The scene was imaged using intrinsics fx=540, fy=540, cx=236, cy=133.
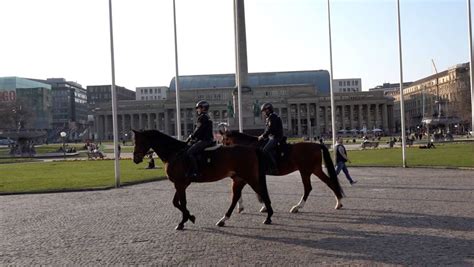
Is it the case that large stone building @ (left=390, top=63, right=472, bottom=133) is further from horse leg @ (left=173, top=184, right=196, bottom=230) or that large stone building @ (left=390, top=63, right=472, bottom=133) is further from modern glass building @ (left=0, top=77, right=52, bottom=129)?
modern glass building @ (left=0, top=77, right=52, bottom=129)

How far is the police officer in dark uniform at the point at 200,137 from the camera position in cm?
1456

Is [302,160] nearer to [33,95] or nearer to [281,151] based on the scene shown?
[281,151]

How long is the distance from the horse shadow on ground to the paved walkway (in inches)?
0.8

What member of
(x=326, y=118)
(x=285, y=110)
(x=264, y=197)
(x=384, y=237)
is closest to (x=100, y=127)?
(x=285, y=110)

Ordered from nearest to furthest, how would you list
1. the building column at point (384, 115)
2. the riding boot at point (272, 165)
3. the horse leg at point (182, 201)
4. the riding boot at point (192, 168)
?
the horse leg at point (182, 201)
the riding boot at point (192, 168)
the riding boot at point (272, 165)
the building column at point (384, 115)

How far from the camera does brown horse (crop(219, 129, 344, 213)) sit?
16.6 metres

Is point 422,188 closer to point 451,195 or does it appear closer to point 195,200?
point 451,195

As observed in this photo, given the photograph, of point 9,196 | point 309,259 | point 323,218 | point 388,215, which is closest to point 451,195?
point 388,215

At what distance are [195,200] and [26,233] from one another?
743cm

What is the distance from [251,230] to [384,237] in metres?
3.40

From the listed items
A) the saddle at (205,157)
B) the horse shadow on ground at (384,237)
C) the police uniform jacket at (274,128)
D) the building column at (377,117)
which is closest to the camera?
the horse shadow on ground at (384,237)

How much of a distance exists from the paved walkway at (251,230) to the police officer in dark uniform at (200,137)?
170cm

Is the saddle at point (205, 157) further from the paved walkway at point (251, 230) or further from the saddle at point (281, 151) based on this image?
the saddle at point (281, 151)

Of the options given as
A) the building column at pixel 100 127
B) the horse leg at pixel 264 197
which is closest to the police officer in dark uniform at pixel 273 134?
the horse leg at pixel 264 197
